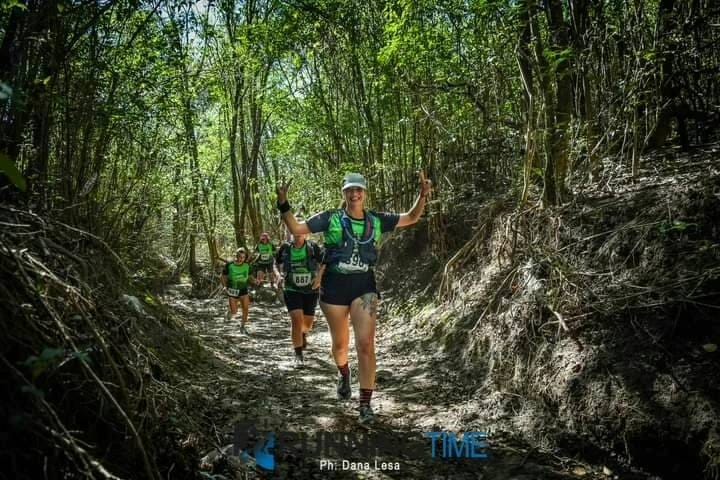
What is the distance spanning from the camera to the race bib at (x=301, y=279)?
693 centimetres

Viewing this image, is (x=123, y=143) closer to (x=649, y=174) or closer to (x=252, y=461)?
(x=252, y=461)

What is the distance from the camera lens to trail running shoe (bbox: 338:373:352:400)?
5.08 m

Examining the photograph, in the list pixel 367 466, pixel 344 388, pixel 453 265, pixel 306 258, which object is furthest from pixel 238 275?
pixel 367 466

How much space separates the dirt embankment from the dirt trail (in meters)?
0.26

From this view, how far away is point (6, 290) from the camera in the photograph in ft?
6.93

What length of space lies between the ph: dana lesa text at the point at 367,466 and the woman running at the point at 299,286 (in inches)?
129

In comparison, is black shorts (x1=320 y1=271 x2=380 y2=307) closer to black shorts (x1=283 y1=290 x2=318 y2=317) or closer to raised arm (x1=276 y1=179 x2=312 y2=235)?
raised arm (x1=276 y1=179 x2=312 y2=235)

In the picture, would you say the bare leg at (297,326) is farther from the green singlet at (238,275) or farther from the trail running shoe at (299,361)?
the green singlet at (238,275)

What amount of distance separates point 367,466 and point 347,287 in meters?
1.53

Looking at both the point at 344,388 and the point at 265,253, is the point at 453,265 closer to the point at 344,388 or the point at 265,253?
the point at 344,388

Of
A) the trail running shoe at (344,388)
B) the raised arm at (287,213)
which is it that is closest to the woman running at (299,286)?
the trail running shoe at (344,388)

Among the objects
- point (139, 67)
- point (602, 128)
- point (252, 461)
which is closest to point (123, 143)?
point (139, 67)

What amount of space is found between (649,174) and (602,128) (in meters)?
0.80

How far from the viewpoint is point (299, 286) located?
6914mm
